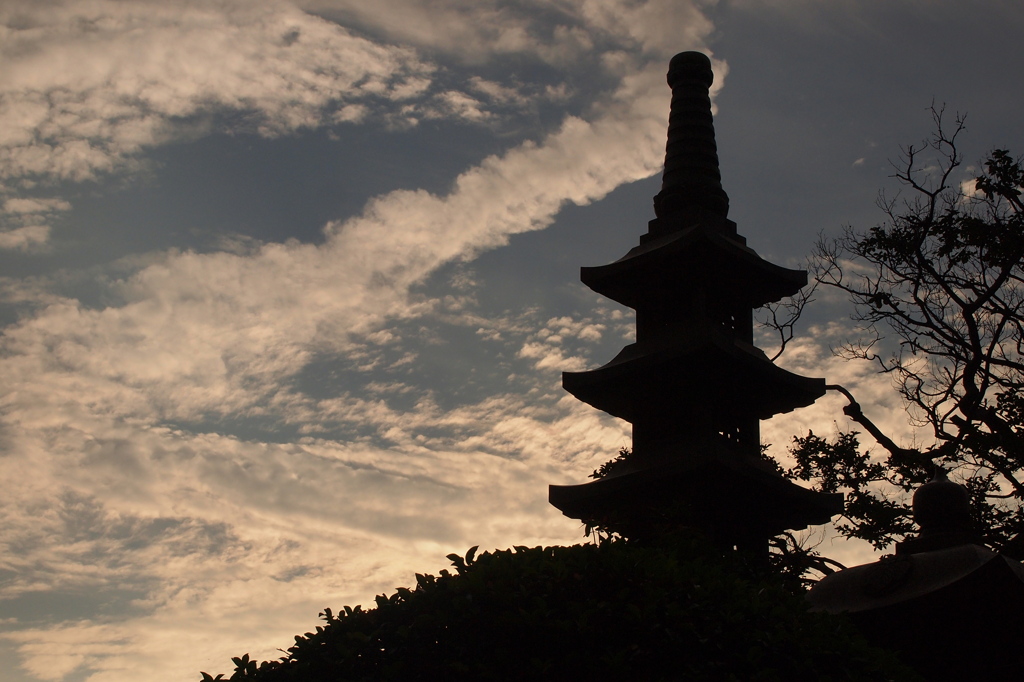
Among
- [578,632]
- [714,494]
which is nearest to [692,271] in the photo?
[714,494]

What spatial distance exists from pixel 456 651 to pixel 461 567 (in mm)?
782

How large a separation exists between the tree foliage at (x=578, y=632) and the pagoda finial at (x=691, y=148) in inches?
380

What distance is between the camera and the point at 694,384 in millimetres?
14188

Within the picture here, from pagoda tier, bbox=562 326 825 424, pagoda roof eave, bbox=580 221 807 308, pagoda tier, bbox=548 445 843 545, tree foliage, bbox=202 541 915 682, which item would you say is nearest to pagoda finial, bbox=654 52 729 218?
pagoda roof eave, bbox=580 221 807 308

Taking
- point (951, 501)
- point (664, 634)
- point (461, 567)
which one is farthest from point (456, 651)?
point (951, 501)

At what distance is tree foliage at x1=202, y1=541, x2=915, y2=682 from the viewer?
695 cm

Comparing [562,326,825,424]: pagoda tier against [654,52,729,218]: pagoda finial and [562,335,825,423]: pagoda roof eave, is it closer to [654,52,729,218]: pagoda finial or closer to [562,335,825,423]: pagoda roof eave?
[562,335,825,423]: pagoda roof eave

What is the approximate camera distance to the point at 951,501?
1030 centimetres

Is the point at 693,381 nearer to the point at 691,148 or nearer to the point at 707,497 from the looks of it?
the point at 707,497

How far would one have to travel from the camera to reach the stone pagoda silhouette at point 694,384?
13.2 metres

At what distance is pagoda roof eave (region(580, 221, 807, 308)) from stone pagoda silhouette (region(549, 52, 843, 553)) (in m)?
0.02

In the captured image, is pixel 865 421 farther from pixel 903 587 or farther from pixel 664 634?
pixel 664 634

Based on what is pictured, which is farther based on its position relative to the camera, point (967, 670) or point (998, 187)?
point (998, 187)

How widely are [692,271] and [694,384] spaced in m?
2.12
